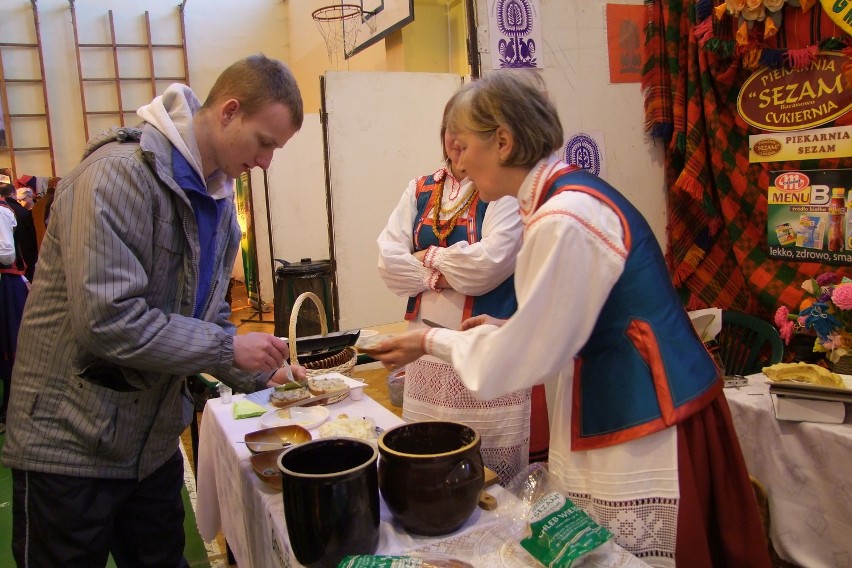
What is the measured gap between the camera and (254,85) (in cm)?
141

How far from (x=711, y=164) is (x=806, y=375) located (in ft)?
5.22

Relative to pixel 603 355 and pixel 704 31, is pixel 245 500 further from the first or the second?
pixel 704 31

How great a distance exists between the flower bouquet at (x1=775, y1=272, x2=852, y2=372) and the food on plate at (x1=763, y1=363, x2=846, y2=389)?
1.49 feet

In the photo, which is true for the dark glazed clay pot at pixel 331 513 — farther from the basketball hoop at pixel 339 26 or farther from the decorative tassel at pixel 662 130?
the basketball hoop at pixel 339 26

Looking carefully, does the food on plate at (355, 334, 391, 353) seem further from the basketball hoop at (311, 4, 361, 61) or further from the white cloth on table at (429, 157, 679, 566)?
the basketball hoop at (311, 4, 361, 61)

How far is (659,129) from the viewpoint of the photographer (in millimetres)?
3412

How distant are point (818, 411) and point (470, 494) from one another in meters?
1.47

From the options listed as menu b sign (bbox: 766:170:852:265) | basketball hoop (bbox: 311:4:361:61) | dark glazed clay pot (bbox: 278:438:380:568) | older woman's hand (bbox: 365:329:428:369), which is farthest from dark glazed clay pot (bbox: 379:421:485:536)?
basketball hoop (bbox: 311:4:361:61)

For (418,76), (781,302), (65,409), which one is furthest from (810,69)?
(65,409)

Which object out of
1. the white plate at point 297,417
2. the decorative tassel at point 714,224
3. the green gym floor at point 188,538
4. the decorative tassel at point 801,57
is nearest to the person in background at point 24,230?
the green gym floor at point 188,538

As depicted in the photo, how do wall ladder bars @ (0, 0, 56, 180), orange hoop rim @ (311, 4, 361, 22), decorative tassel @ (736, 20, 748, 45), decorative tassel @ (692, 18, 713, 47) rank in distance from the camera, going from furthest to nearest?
wall ladder bars @ (0, 0, 56, 180), orange hoop rim @ (311, 4, 361, 22), decorative tassel @ (692, 18, 713, 47), decorative tassel @ (736, 20, 748, 45)

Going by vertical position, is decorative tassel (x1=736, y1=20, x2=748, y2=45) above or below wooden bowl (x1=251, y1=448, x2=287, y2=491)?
above

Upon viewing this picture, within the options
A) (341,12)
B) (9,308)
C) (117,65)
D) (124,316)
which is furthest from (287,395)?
(117,65)

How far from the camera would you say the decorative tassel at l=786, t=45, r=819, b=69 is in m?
2.79
